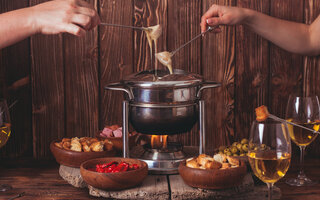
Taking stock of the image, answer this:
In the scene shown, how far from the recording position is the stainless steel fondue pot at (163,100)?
1.72m

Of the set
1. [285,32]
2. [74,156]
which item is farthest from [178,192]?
[285,32]

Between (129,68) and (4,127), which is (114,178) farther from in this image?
(129,68)

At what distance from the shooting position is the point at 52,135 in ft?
7.47

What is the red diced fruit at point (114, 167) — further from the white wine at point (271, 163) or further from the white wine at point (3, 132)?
the white wine at point (271, 163)

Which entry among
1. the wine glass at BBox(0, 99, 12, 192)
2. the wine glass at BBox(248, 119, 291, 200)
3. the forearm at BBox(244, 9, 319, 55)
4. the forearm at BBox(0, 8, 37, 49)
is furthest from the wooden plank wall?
the wine glass at BBox(248, 119, 291, 200)

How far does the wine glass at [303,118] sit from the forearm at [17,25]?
1.08 meters

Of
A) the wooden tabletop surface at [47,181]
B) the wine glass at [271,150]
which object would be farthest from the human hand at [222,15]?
the wine glass at [271,150]

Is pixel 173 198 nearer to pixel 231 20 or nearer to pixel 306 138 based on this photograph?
pixel 306 138

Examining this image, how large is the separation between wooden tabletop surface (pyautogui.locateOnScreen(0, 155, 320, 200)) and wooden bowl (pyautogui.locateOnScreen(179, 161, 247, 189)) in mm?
226

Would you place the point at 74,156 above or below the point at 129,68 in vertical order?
below

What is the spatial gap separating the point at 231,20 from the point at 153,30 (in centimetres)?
39

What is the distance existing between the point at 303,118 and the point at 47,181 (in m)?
1.06

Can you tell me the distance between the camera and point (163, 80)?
1.73 metres

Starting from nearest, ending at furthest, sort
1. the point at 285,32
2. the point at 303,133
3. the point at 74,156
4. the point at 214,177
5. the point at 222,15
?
the point at 214,177 < the point at 303,133 < the point at 74,156 < the point at 222,15 < the point at 285,32
